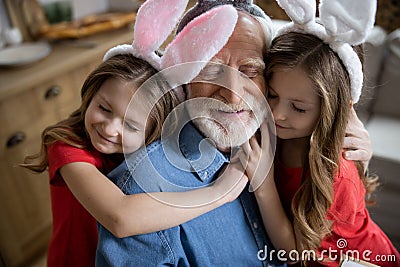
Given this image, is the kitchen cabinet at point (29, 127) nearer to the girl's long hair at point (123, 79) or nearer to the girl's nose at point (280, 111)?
the girl's long hair at point (123, 79)

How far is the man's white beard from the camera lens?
91 cm

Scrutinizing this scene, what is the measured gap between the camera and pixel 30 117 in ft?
6.07

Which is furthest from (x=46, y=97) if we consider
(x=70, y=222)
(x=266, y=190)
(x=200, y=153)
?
(x=266, y=190)

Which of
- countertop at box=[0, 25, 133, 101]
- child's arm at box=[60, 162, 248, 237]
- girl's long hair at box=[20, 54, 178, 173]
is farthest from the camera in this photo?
countertop at box=[0, 25, 133, 101]

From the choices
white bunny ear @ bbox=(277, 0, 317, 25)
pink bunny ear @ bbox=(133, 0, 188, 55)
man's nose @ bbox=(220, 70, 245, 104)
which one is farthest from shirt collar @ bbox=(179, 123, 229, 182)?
white bunny ear @ bbox=(277, 0, 317, 25)

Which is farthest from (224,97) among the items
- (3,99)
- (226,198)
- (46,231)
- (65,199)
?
(46,231)

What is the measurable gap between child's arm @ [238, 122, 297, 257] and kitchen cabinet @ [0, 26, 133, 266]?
120 centimetres

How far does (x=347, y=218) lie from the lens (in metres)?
0.99

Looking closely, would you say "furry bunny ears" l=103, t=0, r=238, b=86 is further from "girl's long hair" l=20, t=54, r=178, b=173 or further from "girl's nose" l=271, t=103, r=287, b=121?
"girl's nose" l=271, t=103, r=287, b=121

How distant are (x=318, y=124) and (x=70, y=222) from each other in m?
0.63

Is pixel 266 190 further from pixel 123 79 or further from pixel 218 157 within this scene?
pixel 123 79

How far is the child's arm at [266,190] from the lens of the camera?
939mm

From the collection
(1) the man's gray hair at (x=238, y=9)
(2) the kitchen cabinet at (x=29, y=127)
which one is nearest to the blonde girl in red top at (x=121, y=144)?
(1) the man's gray hair at (x=238, y=9)

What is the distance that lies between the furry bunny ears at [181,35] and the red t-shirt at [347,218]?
410 mm
